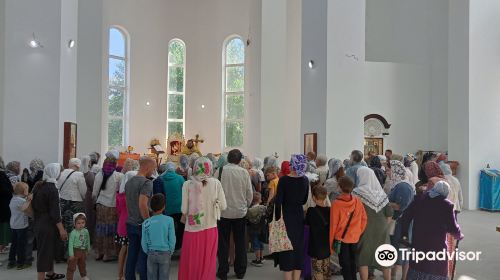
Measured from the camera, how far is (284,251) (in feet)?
18.8

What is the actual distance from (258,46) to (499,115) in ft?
29.6

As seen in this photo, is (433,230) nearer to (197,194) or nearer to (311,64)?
(197,194)

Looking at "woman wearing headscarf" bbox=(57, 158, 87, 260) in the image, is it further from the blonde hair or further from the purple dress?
the purple dress

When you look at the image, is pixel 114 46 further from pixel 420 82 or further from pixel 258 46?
pixel 420 82

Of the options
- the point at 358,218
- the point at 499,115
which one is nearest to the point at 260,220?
the point at 358,218

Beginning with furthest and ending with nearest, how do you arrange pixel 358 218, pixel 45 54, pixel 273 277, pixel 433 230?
pixel 45 54
pixel 273 277
pixel 358 218
pixel 433 230

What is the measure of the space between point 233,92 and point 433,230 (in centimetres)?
2026

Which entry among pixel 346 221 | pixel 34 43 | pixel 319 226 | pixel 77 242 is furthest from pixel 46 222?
pixel 34 43

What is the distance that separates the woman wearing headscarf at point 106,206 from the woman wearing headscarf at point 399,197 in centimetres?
411

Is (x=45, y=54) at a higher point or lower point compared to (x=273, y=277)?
higher

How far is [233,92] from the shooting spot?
2453cm

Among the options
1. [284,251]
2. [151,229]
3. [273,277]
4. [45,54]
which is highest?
[45,54]

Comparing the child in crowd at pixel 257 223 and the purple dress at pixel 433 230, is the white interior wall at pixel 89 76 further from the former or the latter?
the purple dress at pixel 433 230

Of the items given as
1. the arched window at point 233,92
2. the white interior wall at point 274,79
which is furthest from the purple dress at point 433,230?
the arched window at point 233,92
